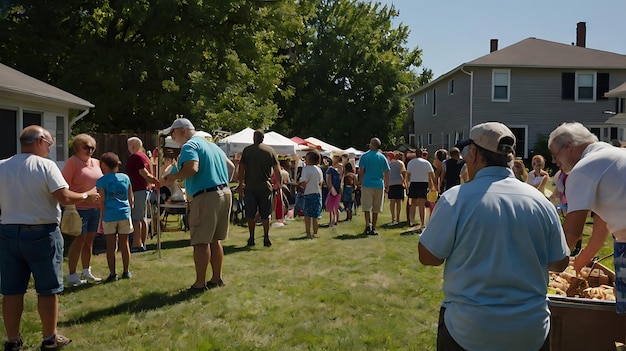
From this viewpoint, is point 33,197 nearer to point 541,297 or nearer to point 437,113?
point 541,297

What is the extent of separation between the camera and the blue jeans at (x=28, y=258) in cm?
451

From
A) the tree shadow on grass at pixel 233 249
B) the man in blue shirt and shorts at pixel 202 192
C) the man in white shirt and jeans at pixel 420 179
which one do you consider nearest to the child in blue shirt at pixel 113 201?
the man in blue shirt and shorts at pixel 202 192

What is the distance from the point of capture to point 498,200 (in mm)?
2602

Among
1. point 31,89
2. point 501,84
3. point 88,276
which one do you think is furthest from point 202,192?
point 501,84

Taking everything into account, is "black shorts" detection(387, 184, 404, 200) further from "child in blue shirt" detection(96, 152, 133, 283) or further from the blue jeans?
the blue jeans

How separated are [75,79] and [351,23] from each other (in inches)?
1045

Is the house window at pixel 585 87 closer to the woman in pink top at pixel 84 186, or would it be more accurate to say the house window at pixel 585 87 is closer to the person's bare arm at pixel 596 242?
the woman in pink top at pixel 84 186

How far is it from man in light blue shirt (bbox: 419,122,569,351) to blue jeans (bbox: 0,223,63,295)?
10.7 ft

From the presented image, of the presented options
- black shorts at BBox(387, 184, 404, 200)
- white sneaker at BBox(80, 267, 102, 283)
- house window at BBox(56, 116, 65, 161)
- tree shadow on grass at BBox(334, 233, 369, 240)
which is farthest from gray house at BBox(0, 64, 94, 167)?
black shorts at BBox(387, 184, 404, 200)

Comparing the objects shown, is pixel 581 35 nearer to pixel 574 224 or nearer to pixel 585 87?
pixel 585 87

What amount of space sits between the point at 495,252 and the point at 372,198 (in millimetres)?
9060

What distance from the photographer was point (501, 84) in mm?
28734

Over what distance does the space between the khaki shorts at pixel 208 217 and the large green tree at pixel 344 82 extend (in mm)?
34098

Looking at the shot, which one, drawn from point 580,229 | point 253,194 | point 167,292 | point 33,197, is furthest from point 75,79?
point 580,229
